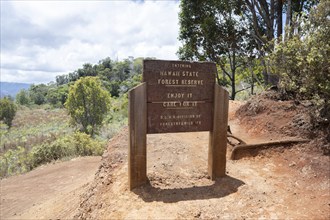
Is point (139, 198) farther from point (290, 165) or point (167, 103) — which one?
point (290, 165)

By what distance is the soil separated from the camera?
3969 millimetres

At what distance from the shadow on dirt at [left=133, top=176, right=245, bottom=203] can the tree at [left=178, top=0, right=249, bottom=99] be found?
10.4 meters

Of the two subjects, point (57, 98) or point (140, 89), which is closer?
point (140, 89)

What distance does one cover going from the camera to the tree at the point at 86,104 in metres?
22.6

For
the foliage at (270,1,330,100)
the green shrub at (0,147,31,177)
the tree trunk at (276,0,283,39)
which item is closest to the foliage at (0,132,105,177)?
the green shrub at (0,147,31,177)

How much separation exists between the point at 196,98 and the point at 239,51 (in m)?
11.8

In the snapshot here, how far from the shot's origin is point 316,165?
16.4ft

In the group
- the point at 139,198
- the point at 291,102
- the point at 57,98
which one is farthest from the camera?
the point at 57,98

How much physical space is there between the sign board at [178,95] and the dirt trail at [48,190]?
3.16m

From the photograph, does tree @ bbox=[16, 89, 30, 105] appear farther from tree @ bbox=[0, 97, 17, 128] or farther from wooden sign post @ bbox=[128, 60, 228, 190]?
wooden sign post @ bbox=[128, 60, 228, 190]

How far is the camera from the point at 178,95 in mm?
4730

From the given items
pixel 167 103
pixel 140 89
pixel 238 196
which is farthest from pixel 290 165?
pixel 140 89

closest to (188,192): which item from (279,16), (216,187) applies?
(216,187)

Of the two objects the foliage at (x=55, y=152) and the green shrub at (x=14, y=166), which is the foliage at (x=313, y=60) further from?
the green shrub at (x=14, y=166)
